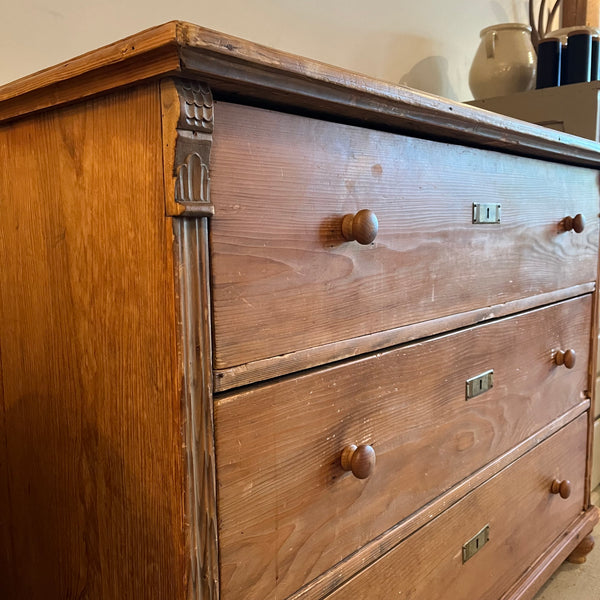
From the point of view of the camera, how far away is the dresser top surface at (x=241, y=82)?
1.50ft

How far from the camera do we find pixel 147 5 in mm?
1022

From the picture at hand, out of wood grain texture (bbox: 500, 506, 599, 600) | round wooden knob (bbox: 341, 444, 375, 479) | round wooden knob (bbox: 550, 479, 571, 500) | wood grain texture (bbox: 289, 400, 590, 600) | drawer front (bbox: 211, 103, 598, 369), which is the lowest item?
wood grain texture (bbox: 500, 506, 599, 600)

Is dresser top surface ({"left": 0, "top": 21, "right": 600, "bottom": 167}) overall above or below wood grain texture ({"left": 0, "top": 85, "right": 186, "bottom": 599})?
above

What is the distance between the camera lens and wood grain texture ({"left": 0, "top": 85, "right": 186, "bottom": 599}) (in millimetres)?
527

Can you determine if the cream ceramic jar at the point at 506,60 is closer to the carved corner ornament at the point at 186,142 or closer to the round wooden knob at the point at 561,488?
the round wooden knob at the point at 561,488

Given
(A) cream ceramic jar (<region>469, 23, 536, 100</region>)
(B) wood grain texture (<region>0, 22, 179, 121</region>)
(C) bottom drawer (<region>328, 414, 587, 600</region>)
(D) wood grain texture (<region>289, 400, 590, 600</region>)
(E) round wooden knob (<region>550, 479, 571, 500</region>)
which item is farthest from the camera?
(A) cream ceramic jar (<region>469, 23, 536, 100</region>)

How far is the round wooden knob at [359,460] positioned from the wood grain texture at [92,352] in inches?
8.6

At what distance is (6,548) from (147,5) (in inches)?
36.0

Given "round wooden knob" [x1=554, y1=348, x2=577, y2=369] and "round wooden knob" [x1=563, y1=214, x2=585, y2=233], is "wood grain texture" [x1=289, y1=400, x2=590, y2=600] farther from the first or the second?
"round wooden knob" [x1=563, y1=214, x2=585, y2=233]

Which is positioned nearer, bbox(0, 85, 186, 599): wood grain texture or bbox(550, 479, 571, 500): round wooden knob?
Result: bbox(0, 85, 186, 599): wood grain texture

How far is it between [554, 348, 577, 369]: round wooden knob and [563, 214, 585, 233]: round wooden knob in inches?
A: 9.5

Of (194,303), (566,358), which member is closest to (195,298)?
(194,303)

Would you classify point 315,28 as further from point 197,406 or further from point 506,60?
point 197,406

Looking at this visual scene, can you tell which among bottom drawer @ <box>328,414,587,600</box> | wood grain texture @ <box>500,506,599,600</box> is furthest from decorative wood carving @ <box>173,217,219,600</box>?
wood grain texture @ <box>500,506,599,600</box>
